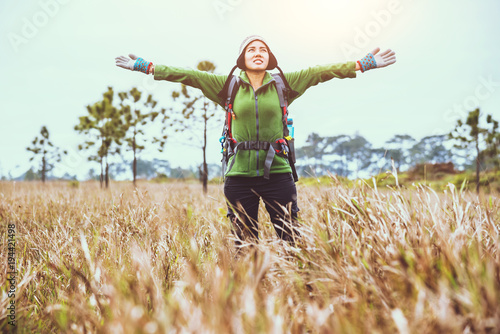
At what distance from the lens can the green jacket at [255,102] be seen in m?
3.02

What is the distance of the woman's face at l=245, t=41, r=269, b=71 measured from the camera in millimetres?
3215

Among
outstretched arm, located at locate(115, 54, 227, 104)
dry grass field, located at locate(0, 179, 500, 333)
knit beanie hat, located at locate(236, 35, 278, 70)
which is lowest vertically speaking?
dry grass field, located at locate(0, 179, 500, 333)

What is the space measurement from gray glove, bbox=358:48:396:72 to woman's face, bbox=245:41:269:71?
1.02m

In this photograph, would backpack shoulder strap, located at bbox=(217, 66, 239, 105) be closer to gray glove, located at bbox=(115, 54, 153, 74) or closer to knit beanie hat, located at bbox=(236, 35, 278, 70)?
knit beanie hat, located at bbox=(236, 35, 278, 70)

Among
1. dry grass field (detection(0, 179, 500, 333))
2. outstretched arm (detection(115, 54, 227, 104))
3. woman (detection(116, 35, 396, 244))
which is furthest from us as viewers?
outstretched arm (detection(115, 54, 227, 104))

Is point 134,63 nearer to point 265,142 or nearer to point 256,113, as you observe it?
point 256,113

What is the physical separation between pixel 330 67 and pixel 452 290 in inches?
103

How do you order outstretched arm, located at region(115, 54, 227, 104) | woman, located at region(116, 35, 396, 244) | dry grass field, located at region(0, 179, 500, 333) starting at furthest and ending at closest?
outstretched arm, located at region(115, 54, 227, 104) → woman, located at region(116, 35, 396, 244) → dry grass field, located at region(0, 179, 500, 333)

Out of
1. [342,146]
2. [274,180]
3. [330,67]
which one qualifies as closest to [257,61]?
[330,67]

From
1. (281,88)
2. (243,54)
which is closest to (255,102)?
(281,88)

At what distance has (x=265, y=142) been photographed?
3018 mm

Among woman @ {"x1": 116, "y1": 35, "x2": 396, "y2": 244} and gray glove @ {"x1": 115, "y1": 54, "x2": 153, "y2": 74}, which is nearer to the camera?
woman @ {"x1": 116, "y1": 35, "x2": 396, "y2": 244}

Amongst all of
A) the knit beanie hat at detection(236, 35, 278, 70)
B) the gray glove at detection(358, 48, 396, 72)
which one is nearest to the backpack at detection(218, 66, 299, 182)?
the knit beanie hat at detection(236, 35, 278, 70)

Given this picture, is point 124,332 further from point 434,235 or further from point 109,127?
point 109,127
